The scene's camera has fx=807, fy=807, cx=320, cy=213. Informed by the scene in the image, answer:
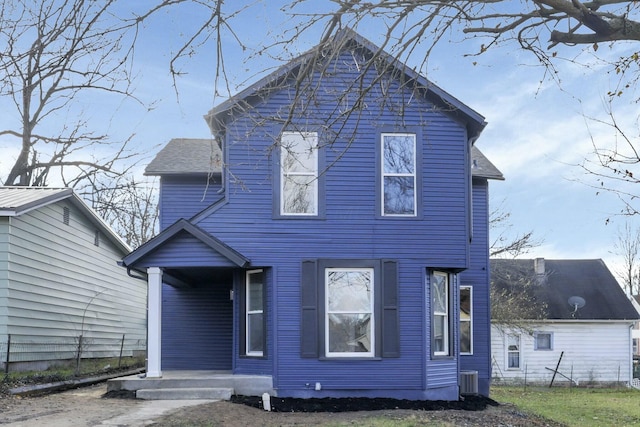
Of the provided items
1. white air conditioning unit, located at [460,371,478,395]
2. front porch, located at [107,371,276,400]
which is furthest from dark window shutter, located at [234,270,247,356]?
white air conditioning unit, located at [460,371,478,395]

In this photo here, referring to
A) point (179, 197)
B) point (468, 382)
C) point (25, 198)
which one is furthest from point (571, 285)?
point (25, 198)

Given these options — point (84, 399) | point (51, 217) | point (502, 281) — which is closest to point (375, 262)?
point (84, 399)

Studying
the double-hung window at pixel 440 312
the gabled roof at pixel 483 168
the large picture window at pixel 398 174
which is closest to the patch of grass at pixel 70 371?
the large picture window at pixel 398 174

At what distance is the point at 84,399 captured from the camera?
44.7ft

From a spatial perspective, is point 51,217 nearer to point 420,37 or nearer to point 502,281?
point 420,37

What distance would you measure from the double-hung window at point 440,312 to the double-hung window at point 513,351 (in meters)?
14.5

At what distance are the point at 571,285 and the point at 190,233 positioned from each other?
2189cm

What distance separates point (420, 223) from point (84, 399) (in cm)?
673

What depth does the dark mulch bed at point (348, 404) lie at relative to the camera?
13.5m

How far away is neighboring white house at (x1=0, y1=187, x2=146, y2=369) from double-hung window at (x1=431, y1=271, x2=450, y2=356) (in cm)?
839

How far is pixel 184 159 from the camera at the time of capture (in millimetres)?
18438

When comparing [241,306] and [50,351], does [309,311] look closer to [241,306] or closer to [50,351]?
[241,306]

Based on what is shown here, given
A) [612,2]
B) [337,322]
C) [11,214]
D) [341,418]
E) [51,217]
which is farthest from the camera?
[51,217]

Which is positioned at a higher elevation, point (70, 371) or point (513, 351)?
point (70, 371)
